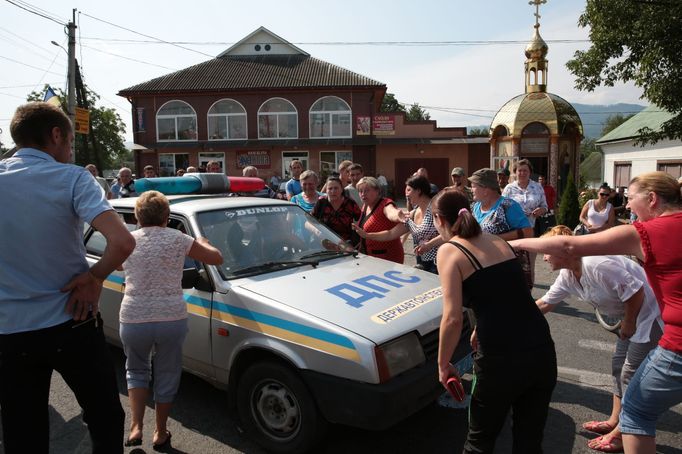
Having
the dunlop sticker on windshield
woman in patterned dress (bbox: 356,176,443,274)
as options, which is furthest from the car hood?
woman in patterned dress (bbox: 356,176,443,274)

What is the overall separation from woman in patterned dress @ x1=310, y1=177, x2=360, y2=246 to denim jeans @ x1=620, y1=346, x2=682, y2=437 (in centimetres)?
370

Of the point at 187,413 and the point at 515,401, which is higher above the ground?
the point at 515,401

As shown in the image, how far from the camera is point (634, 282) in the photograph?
10.2 ft

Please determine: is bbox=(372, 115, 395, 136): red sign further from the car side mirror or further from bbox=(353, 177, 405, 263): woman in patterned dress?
the car side mirror

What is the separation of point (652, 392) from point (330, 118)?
29720 millimetres

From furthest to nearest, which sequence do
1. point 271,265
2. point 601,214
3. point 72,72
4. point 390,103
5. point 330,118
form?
point 390,103
point 330,118
point 72,72
point 601,214
point 271,265

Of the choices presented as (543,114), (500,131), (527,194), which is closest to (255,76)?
(500,131)

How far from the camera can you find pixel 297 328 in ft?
10.0

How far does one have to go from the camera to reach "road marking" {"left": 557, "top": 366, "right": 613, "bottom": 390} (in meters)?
4.33

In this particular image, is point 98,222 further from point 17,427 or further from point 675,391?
point 675,391

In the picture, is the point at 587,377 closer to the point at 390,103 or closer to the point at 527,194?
the point at 527,194

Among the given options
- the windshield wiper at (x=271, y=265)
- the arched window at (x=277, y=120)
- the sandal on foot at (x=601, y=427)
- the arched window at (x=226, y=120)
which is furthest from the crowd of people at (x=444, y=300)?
the arched window at (x=226, y=120)

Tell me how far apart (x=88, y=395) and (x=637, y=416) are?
2687mm

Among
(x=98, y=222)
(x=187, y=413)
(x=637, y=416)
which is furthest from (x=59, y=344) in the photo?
(x=637, y=416)
